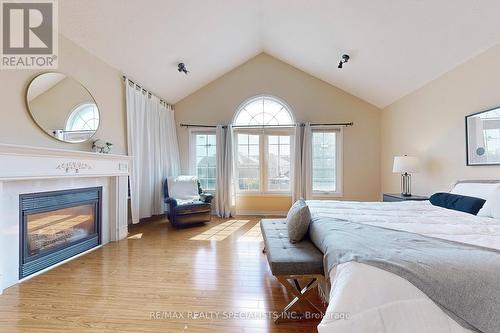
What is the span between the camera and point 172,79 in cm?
446

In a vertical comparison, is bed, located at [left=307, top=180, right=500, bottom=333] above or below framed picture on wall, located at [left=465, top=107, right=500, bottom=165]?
below

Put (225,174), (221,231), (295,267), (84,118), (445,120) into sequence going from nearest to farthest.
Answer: (295,267) → (84,118) → (445,120) → (221,231) → (225,174)

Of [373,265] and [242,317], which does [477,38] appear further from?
[242,317]

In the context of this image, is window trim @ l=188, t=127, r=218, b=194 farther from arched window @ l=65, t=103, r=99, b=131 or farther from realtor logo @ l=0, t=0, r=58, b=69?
realtor logo @ l=0, t=0, r=58, b=69

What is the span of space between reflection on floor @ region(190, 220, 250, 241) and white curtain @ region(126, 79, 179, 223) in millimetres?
1177

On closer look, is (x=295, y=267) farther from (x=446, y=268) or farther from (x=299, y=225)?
(x=446, y=268)

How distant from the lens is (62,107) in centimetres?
268

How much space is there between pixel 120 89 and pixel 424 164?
4.96 meters

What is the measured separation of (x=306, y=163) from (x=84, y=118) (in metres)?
3.92

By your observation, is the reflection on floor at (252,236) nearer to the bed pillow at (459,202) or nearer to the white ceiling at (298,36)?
the bed pillow at (459,202)

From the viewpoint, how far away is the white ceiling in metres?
2.54

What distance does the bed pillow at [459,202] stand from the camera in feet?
7.23

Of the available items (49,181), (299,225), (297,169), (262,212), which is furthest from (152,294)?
(297,169)

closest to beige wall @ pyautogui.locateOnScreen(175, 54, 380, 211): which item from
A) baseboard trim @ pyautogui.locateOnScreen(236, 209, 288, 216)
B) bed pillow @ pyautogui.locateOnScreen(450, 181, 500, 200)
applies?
baseboard trim @ pyautogui.locateOnScreen(236, 209, 288, 216)
